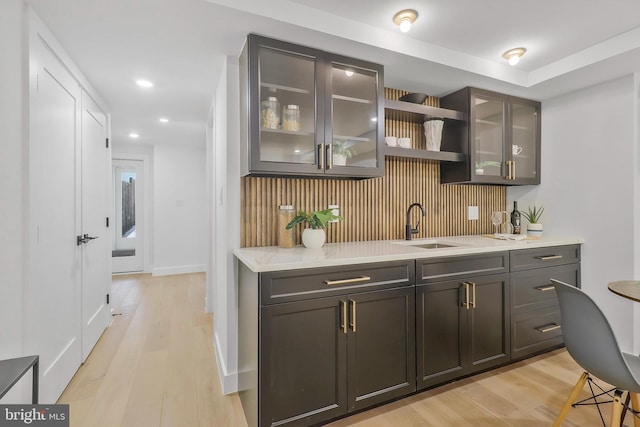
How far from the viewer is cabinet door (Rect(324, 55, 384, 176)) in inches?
82.4

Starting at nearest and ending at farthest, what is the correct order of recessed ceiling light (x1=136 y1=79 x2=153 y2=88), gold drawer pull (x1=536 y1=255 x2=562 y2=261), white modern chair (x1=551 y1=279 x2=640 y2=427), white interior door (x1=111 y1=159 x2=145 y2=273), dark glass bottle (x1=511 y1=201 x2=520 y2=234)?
white modern chair (x1=551 y1=279 x2=640 y2=427)
gold drawer pull (x1=536 y1=255 x2=562 y2=261)
recessed ceiling light (x1=136 y1=79 x2=153 y2=88)
dark glass bottle (x1=511 y1=201 x2=520 y2=234)
white interior door (x1=111 y1=159 x2=145 y2=273)

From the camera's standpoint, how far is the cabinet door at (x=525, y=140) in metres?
2.89

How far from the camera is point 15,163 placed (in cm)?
156

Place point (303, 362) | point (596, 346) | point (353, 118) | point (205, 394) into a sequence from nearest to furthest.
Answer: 1. point (596, 346)
2. point (303, 362)
3. point (205, 394)
4. point (353, 118)

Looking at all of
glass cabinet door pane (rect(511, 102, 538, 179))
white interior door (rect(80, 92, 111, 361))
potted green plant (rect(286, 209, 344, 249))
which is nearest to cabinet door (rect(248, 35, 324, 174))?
potted green plant (rect(286, 209, 344, 249))

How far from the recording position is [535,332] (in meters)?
2.48

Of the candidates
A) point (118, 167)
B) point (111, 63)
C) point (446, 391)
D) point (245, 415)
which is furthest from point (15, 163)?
point (118, 167)

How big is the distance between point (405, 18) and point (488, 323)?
2.10 metres

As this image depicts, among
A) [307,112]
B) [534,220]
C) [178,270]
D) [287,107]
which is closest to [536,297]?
[534,220]

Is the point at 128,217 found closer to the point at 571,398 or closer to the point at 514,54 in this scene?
the point at 514,54

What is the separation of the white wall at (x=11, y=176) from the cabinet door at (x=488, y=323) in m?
2.58

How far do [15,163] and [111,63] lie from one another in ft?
3.61

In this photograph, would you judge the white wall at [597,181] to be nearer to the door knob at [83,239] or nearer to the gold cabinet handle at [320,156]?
the gold cabinet handle at [320,156]

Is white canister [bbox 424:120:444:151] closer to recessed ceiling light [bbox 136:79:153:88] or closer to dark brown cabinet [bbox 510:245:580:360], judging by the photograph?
dark brown cabinet [bbox 510:245:580:360]
